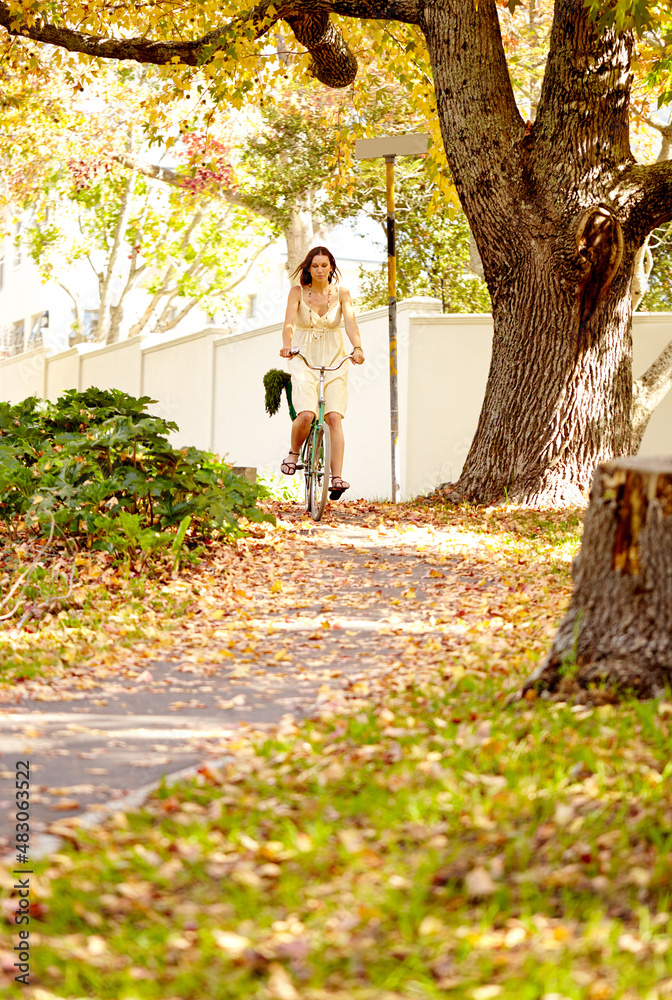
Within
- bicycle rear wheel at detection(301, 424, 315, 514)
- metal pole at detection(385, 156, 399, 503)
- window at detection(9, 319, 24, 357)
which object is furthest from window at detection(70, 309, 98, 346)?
bicycle rear wheel at detection(301, 424, 315, 514)

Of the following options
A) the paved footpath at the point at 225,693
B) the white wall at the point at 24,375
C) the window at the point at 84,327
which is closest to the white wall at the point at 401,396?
the paved footpath at the point at 225,693

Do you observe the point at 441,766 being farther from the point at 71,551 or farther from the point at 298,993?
the point at 71,551

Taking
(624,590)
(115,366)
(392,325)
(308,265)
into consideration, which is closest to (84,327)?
(115,366)

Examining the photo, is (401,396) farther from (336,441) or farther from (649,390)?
(336,441)

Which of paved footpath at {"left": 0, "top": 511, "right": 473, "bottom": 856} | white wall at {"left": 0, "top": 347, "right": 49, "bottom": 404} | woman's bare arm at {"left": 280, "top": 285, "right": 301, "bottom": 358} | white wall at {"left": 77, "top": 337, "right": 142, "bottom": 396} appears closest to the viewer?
paved footpath at {"left": 0, "top": 511, "right": 473, "bottom": 856}

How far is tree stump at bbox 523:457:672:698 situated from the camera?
155 inches

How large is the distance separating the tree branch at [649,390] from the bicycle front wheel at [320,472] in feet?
11.4

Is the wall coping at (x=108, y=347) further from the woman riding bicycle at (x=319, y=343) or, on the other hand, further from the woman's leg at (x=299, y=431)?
the woman's leg at (x=299, y=431)

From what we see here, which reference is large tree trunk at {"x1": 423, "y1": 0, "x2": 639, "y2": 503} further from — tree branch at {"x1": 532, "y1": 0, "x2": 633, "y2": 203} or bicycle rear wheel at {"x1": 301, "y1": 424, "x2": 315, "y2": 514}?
bicycle rear wheel at {"x1": 301, "y1": 424, "x2": 315, "y2": 514}

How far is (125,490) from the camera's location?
7.39 metres

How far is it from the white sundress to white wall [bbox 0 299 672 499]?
315 centimetres

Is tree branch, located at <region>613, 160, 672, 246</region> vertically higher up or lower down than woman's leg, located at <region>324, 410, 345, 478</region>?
higher up

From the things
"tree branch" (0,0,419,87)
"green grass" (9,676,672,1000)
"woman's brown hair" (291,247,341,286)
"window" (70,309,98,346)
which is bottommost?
"green grass" (9,676,672,1000)

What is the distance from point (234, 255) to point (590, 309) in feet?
58.0
